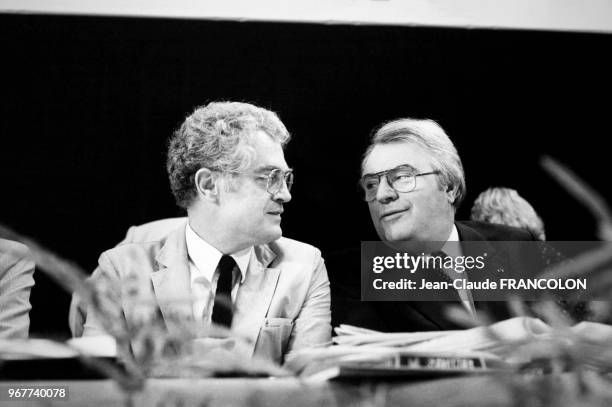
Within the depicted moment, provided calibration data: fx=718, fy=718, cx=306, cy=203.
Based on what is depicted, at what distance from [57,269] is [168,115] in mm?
A: 2455

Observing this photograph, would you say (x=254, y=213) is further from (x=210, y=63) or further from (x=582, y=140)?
(x=582, y=140)

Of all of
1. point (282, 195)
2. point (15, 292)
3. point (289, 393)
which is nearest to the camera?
point (289, 393)

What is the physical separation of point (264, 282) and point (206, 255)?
0.81ft

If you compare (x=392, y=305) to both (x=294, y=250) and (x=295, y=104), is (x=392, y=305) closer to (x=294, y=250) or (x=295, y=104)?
(x=294, y=250)

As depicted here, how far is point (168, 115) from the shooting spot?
2857 millimetres

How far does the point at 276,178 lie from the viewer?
2818 millimetres

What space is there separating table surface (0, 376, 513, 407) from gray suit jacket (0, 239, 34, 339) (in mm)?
1444

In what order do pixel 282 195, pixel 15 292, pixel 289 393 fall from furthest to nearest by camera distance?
pixel 282 195
pixel 15 292
pixel 289 393

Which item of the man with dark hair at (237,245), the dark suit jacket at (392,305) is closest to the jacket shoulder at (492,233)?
the dark suit jacket at (392,305)

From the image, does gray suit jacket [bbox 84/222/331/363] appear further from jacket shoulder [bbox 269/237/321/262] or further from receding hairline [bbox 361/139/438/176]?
receding hairline [bbox 361/139/438/176]

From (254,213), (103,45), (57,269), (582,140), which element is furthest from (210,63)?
(57,269)

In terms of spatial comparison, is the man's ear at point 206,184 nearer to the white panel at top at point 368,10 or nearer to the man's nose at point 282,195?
the man's nose at point 282,195

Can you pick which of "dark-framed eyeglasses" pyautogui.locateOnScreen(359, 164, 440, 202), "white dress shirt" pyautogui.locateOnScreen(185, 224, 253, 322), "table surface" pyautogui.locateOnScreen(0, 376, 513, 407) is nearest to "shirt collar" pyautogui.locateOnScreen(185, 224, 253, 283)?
"white dress shirt" pyautogui.locateOnScreen(185, 224, 253, 322)

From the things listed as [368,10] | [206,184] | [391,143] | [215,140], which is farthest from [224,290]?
[368,10]
